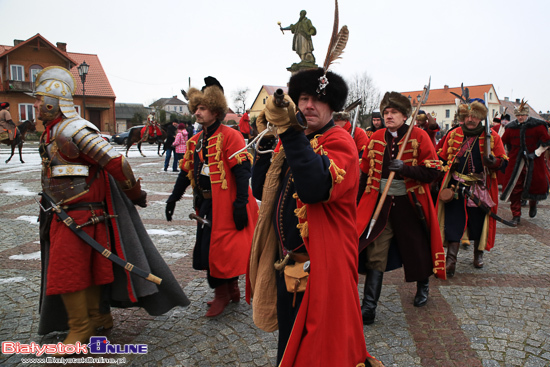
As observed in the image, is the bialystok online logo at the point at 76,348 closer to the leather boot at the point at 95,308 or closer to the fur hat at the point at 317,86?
the leather boot at the point at 95,308

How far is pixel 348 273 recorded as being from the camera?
79.1 inches

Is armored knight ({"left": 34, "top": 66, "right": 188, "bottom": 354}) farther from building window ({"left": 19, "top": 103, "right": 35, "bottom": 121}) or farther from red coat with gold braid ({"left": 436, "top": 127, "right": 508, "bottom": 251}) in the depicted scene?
building window ({"left": 19, "top": 103, "right": 35, "bottom": 121})

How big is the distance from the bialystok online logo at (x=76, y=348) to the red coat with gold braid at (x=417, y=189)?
212 centimetres

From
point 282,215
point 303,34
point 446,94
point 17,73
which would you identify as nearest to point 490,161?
point 282,215

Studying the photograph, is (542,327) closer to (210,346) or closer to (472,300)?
(472,300)

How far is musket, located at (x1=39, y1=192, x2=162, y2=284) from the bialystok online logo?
549 mm

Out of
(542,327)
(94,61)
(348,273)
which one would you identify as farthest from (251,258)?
(94,61)

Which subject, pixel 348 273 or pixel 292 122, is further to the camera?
pixel 348 273

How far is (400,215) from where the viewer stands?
3.75 metres

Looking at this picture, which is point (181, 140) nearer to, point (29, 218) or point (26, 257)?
point (29, 218)

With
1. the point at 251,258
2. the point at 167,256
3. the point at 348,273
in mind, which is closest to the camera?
the point at 348,273

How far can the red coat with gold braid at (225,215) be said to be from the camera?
369cm

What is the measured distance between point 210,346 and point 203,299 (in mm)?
966

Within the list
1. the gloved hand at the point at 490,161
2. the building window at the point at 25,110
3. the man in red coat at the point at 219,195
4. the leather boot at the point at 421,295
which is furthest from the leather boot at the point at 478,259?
the building window at the point at 25,110
